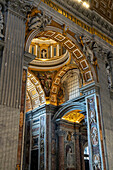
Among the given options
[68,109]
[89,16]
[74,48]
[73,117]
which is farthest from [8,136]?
[73,117]

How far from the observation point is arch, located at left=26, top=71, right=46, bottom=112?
15.1 meters

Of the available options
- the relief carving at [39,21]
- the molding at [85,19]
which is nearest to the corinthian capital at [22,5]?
the relief carving at [39,21]

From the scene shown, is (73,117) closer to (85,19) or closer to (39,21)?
(85,19)

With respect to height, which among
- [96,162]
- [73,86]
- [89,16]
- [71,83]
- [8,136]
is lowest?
[96,162]

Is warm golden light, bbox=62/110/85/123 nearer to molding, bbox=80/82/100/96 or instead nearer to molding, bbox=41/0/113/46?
molding, bbox=80/82/100/96

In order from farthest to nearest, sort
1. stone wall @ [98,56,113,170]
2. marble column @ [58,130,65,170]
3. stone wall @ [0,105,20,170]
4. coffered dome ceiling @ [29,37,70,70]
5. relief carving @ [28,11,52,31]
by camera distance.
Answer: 1. coffered dome ceiling @ [29,37,70,70]
2. marble column @ [58,130,65,170]
3. stone wall @ [98,56,113,170]
4. relief carving @ [28,11,52,31]
5. stone wall @ [0,105,20,170]

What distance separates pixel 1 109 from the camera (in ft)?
21.6

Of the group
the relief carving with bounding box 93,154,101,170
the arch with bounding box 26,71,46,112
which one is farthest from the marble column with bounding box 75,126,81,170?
the relief carving with bounding box 93,154,101,170

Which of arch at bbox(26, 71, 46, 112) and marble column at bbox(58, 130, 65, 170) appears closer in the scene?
Answer: marble column at bbox(58, 130, 65, 170)

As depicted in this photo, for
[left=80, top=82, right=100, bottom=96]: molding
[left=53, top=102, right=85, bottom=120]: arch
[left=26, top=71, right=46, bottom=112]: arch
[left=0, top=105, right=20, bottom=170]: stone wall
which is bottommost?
[left=0, top=105, right=20, bottom=170]: stone wall

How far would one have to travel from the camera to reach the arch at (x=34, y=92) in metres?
15.1

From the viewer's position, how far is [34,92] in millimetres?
15477

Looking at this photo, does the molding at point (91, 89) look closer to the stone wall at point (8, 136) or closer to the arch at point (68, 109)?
the arch at point (68, 109)

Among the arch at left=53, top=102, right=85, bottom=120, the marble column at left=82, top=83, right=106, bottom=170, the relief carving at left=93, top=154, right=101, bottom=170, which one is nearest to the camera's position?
the relief carving at left=93, top=154, right=101, bottom=170
